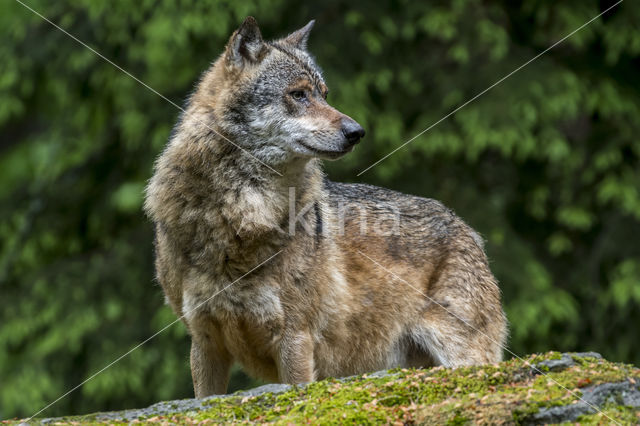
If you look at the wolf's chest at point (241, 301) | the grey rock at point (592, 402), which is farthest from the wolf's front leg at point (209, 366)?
the grey rock at point (592, 402)

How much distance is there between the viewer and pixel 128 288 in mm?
8945

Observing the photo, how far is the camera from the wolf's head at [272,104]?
4.95 m

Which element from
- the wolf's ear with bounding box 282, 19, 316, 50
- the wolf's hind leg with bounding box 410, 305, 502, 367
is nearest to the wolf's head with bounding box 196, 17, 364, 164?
the wolf's ear with bounding box 282, 19, 316, 50

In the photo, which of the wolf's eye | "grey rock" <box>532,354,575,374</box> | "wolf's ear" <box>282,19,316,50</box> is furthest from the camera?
"wolf's ear" <box>282,19,316,50</box>

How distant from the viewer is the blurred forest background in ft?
28.6

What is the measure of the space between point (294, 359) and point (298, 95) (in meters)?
1.58

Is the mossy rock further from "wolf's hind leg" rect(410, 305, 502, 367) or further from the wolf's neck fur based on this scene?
"wolf's hind leg" rect(410, 305, 502, 367)

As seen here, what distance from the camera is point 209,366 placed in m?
5.10

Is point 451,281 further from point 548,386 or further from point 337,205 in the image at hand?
point 548,386

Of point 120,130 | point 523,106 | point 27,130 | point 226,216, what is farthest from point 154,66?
point 27,130

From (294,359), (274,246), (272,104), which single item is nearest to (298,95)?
(272,104)

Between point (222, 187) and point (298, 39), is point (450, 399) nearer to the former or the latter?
point (222, 187)

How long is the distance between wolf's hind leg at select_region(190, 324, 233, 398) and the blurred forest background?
357 cm

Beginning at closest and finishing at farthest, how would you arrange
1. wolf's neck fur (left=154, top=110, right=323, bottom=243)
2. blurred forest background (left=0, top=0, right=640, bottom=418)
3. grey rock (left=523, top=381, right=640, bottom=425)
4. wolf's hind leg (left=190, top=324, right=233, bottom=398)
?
grey rock (left=523, top=381, right=640, bottom=425)
wolf's neck fur (left=154, top=110, right=323, bottom=243)
wolf's hind leg (left=190, top=324, right=233, bottom=398)
blurred forest background (left=0, top=0, right=640, bottom=418)
